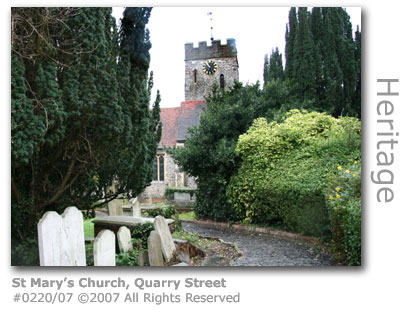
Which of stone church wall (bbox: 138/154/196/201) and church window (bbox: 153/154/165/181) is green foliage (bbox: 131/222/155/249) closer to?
stone church wall (bbox: 138/154/196/201)

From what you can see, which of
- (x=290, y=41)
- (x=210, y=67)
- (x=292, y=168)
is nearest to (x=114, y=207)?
(x=292, y=168)

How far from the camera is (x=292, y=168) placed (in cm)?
605

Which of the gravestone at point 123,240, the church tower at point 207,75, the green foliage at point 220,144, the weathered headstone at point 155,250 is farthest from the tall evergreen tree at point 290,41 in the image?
the gravestone at point 123,240

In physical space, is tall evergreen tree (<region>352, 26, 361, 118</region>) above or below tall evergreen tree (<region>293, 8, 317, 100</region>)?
below

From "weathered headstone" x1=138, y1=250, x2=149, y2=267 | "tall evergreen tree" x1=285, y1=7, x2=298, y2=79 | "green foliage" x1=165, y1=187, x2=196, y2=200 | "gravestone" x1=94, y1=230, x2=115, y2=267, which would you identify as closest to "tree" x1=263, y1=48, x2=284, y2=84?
"tall evergreen tree" x1=285, y1=7, x2=298, y2=79

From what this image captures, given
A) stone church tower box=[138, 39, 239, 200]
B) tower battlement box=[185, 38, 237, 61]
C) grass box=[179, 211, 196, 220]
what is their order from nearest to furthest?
tower battlement box=[185, 38, 237, 61], stone church tower box=[138, 39, 239, 200], grass box=[179, 211, 196, 220]

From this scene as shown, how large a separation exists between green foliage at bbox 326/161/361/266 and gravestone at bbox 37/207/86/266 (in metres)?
2.59

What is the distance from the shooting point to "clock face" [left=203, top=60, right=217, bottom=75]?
897 cm

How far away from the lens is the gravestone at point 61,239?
2960 millimetres

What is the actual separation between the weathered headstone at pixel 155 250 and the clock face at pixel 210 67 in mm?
6099

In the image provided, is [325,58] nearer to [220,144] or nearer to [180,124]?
[220,144]

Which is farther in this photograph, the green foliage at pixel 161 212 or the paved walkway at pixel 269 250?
the green foliage at pixel 161 212

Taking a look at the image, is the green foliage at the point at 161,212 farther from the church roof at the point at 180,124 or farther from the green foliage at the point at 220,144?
the church roof at the point at 180,124

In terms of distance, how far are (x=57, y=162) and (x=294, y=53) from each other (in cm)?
432
